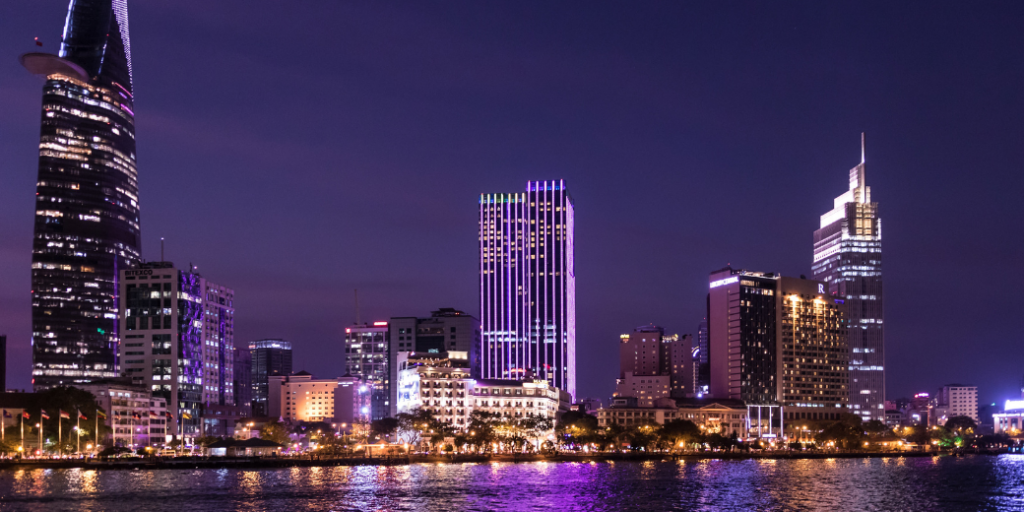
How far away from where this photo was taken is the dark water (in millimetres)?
112125

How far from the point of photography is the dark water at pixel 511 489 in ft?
368

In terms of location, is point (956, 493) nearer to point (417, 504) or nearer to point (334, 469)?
point (417, 504)

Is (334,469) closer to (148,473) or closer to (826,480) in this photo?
(148,473)

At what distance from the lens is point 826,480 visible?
15288 cm

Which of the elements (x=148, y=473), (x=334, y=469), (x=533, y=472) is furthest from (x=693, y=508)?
(x=148, y=473)

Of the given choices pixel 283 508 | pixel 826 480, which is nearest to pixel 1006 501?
pixel 826 480

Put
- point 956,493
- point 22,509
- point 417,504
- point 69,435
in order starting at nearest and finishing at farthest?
point 22,509 → point 417,504 → point 956,493 → point 69,435

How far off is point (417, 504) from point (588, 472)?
196 ft

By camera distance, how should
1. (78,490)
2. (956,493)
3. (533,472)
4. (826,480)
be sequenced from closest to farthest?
(78,490) → (956,493) → (826,480) → (533,472)

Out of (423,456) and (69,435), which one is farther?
(423,456)

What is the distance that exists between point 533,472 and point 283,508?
63.7 metres

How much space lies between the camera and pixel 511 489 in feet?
427

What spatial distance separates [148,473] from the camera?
160875 millimetres

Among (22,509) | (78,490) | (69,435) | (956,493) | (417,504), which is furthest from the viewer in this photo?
(69,435)
